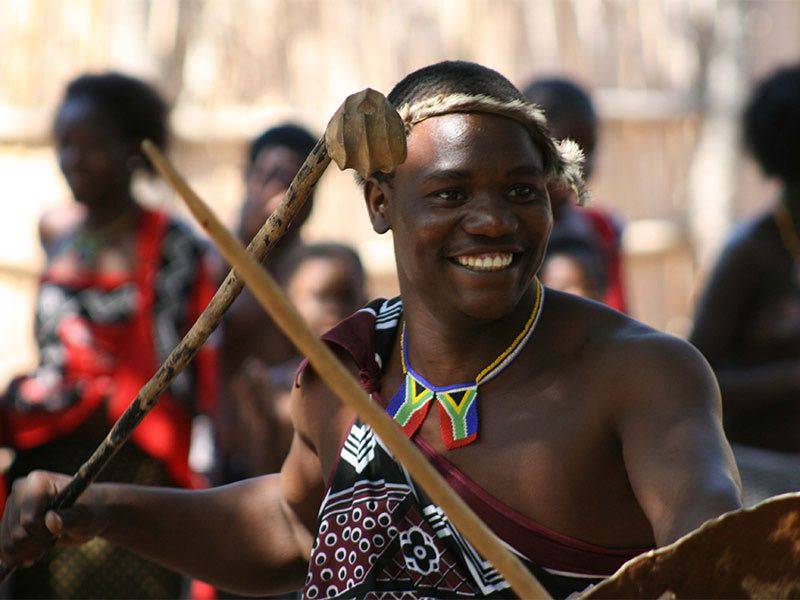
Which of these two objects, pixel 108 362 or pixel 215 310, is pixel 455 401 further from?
pixel 108 362

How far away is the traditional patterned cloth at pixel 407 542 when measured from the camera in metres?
2.65

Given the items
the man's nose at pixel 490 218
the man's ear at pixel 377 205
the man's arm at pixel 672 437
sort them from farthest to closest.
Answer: the man's ear at pixel 377 205
the man's nose at pixel 490 218
the man's arm at pixel 672 437

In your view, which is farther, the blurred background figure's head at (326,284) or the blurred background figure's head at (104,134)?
the blurred background figure's head at (104,134)

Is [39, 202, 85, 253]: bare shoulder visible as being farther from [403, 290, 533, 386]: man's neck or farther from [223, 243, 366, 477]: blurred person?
[403, 290, 533, 386]: man's neck

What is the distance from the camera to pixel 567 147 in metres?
2.97

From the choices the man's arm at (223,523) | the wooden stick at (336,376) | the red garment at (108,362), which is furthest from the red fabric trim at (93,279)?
the wooden stick at (336,376)

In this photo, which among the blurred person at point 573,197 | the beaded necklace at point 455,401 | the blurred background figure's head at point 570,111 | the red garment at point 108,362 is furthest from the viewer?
Answer: the blurred background figure's head at point 570,111

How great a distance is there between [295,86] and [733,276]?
3.79 metres

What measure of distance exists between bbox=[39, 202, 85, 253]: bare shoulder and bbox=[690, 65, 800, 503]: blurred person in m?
2.24

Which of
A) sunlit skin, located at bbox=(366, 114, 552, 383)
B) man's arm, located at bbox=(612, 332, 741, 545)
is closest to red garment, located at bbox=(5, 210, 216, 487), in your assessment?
sunlit skin, located at bbox=(366, 114, 552, 383)

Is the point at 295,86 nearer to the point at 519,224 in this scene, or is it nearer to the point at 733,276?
the point at 733,276

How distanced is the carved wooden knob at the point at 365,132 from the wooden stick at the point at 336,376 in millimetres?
447

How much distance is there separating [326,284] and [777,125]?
183 centimetres

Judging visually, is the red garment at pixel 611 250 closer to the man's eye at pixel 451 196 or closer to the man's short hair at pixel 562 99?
the man's short hair at pixel 562 99
